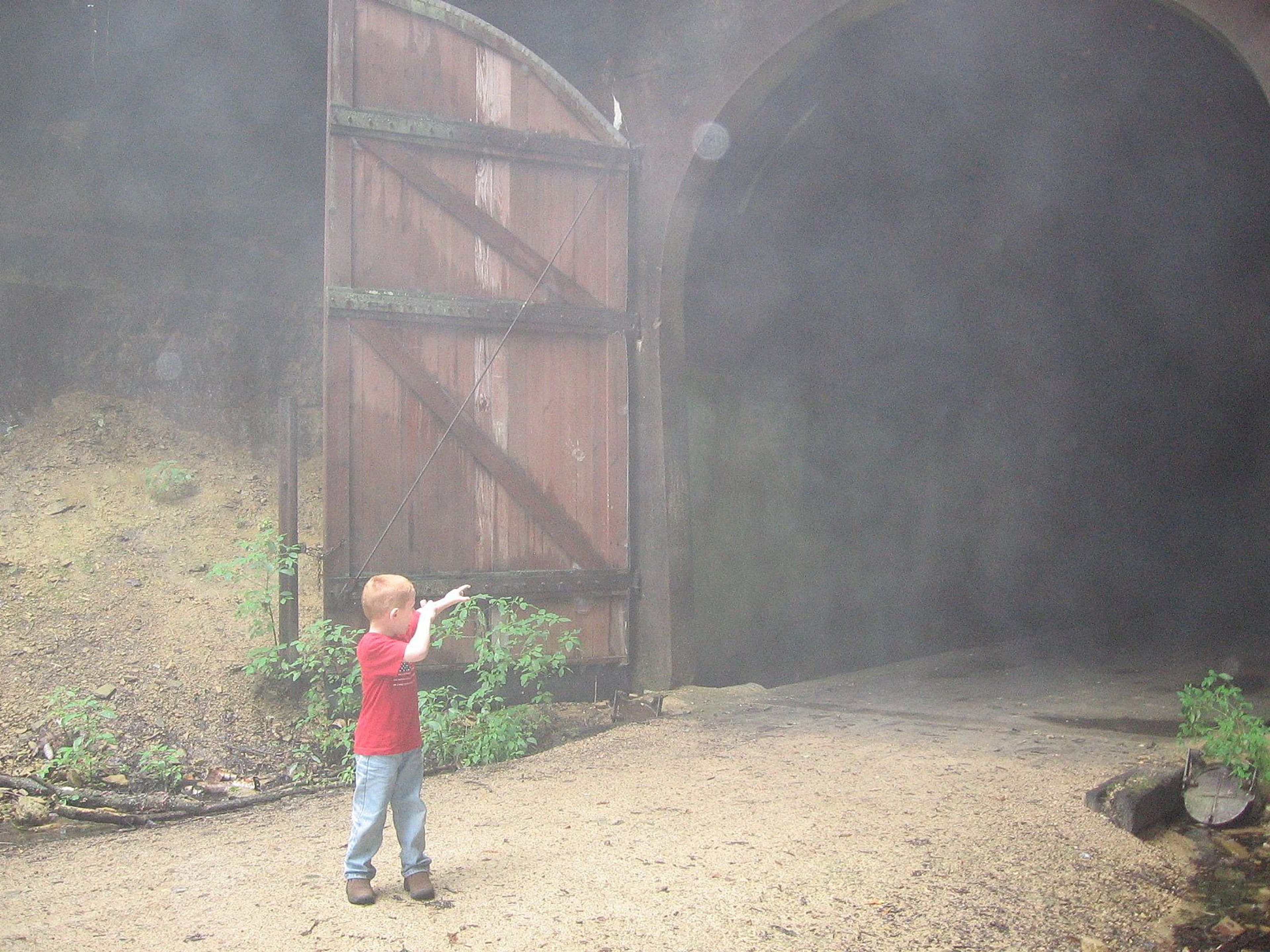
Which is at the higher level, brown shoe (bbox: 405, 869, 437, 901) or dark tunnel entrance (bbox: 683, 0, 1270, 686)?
dark tunnel entrance (bbox: 683, 0, 1270, 686)

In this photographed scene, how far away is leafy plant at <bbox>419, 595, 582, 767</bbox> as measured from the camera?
14.9ft

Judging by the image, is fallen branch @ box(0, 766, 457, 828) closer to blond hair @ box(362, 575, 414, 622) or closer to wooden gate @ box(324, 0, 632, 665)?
wooden gate @ box(324, 0, 632, 665)

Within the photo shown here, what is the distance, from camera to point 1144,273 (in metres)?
9.71

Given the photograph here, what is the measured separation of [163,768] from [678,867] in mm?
2458

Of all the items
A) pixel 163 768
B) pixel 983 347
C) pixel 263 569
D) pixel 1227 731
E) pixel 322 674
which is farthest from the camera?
pixel 983 347

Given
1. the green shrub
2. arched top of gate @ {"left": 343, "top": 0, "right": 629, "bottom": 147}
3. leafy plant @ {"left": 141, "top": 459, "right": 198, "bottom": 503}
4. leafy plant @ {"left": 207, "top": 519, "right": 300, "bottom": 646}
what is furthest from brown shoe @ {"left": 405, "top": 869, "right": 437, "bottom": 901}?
leafy plant @ {"left": 141, "top": 459, "right": 198, "bottom": 503}

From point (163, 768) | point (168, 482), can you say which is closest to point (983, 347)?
point (168, 482)

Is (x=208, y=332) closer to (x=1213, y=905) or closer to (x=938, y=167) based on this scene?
(x=938, y=167)

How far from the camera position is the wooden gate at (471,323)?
507cm

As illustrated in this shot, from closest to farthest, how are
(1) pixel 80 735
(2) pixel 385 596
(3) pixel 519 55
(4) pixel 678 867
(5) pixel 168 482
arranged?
1. (2) pixel 385 596
2. (4) pixel 678 867
3. (1) pixel 80 735
4. (3) pixel 519 55
5. (5) pixel 168 482

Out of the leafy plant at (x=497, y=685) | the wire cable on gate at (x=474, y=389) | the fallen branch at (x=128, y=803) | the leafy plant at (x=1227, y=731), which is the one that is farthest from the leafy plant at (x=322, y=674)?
the leafy plant at (x=1227, y=731)

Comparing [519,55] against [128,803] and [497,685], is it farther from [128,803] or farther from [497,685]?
[128,803]

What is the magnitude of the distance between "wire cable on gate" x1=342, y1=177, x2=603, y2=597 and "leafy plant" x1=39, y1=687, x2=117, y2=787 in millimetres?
1180

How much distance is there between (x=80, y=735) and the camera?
4441 mm
